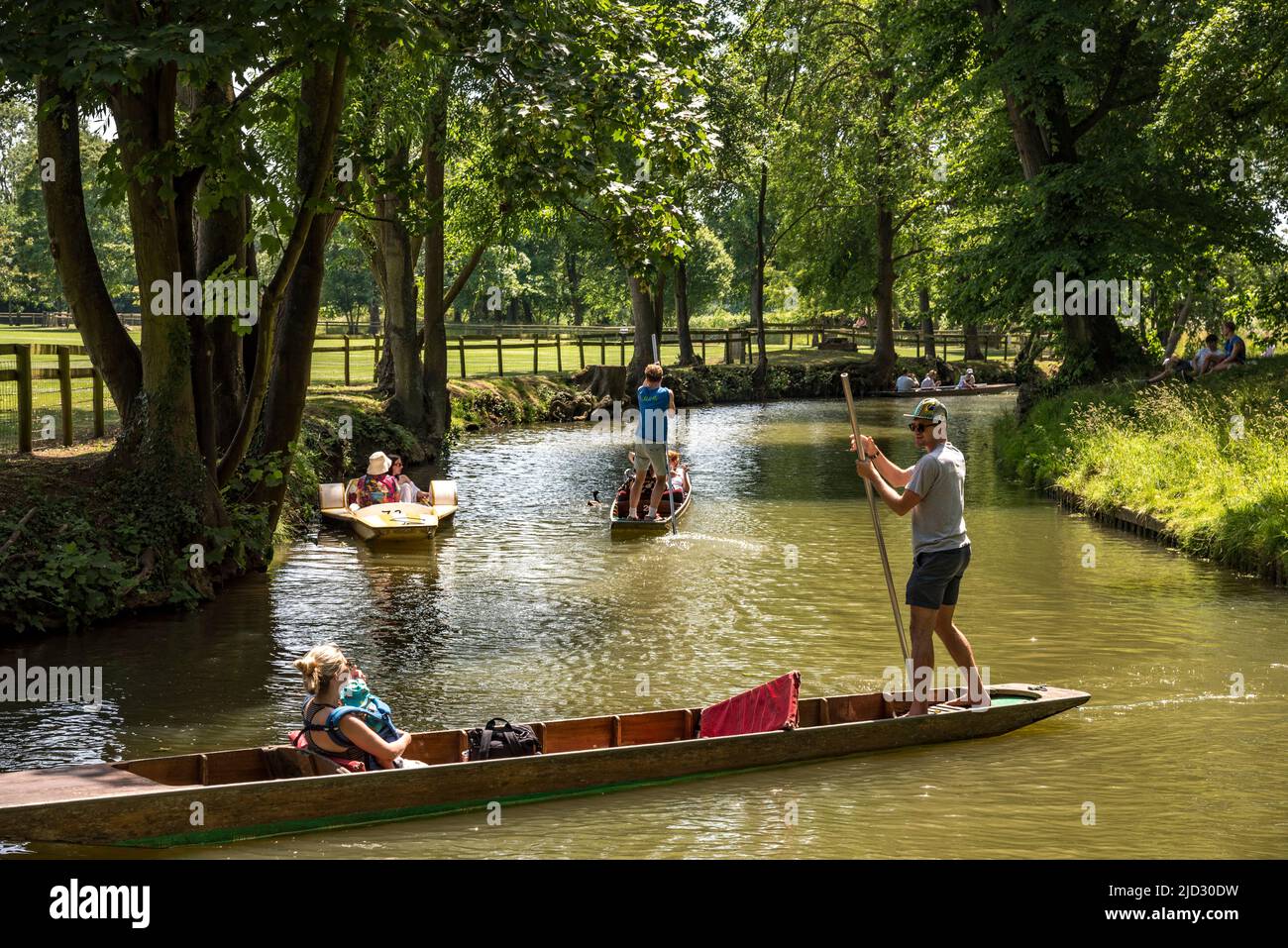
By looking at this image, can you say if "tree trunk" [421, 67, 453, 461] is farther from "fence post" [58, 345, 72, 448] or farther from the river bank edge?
"fence post" [58, 345, 72, 448]

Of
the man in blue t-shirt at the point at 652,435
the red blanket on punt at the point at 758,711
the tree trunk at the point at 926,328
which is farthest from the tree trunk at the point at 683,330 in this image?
the red blanket on punt at the point at 758,711

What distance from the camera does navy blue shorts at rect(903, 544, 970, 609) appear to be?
9.41 m

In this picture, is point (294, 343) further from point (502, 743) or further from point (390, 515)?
point (502, 743)

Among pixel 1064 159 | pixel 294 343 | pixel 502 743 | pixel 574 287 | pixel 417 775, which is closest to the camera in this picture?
pixel 417 775

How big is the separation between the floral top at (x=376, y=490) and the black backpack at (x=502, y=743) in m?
11.1

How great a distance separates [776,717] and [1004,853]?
77.0 inches

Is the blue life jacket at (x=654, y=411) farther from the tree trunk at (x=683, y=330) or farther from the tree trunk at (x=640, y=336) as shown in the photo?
the tree trunk at (x=683, y=330)

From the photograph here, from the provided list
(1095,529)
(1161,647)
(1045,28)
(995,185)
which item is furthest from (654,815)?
(995,185)

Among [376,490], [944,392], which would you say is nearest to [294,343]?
[376,490]

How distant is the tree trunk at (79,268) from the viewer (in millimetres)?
14344

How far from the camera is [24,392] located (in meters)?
16.7

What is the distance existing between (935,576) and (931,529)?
32 centimetres

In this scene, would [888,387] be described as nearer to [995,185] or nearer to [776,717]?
[995,185]

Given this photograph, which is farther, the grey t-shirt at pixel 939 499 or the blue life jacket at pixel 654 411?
the blue life jacket at pixel 654 411
